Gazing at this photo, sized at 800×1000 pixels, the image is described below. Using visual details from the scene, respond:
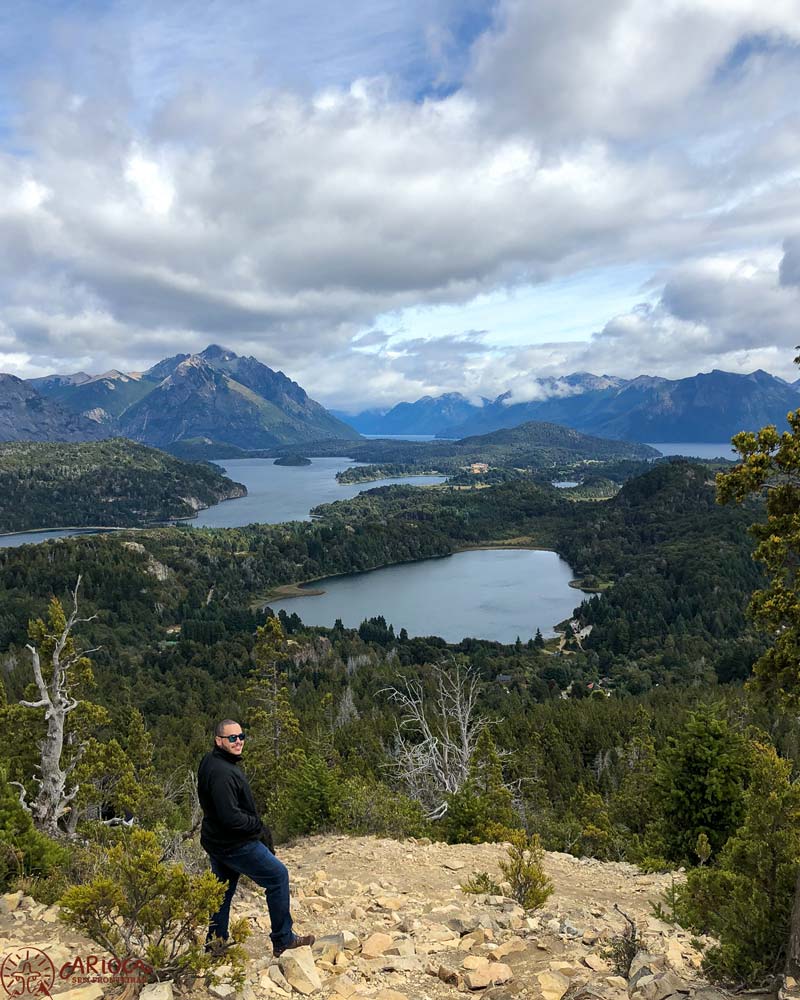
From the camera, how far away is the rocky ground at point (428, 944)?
6.49m

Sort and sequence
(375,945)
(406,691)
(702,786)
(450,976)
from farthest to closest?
(406,691) → (702,786) → (375,945) → (450,976)

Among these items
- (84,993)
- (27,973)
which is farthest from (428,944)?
(27,973)

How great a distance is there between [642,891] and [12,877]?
11477mm

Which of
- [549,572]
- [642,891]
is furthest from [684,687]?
[549,572]

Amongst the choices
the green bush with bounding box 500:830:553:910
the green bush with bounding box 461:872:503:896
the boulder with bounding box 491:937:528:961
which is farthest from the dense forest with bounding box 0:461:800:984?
the boulder with bounding box 491:937:528:961

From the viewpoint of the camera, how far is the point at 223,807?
23.0 feet

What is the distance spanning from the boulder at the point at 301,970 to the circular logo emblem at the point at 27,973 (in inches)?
92.2

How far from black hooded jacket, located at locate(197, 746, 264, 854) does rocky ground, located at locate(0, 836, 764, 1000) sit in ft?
4.28

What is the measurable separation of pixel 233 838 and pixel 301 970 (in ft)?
5.05

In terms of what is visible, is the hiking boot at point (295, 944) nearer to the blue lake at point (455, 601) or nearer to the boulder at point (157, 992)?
the boulder at point (157, 992)

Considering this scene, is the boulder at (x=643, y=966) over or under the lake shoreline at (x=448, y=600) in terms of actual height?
over

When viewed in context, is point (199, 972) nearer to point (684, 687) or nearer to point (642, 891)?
point (642, 891)

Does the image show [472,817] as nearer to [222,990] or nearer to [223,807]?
[223,807]

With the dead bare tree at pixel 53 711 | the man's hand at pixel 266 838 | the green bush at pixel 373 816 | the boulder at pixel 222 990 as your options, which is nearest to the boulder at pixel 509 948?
the man's hand at pixel 266 838
